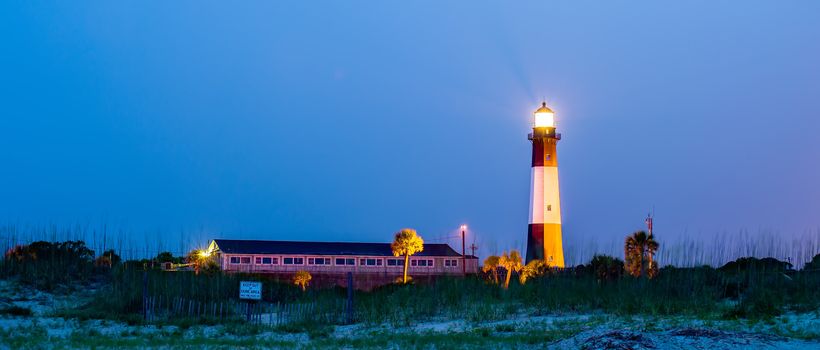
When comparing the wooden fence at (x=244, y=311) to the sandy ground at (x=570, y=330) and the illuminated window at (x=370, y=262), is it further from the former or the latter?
the illuminated window at (x=370, y=262)

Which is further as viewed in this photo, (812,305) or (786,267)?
(786,267)

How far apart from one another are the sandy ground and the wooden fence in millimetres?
1216

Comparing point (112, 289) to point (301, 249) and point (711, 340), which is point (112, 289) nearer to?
point (711, 340)

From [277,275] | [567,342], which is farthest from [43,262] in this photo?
[277,275]

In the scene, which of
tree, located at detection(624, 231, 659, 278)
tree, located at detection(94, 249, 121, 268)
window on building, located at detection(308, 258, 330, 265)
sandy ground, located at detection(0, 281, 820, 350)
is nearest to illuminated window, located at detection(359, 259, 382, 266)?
window on building, located at detection(308, 258, 330, 265)

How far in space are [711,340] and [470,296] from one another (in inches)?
386

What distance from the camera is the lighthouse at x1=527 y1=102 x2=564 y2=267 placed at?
149 feet

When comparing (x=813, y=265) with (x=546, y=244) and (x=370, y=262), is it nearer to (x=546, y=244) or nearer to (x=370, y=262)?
(x=546, y=244)

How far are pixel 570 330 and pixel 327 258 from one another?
135ft

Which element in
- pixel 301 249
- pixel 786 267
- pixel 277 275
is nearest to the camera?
pixel 786 267

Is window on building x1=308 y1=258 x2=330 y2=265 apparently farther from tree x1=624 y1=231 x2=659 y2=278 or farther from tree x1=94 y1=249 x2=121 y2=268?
tree x1=94 y1=249 x2=121 y2=268

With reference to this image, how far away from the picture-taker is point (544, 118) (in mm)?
Result: 47844

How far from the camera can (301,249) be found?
57656 mm

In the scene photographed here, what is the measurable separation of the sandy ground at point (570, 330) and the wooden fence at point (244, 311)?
1.22 m
